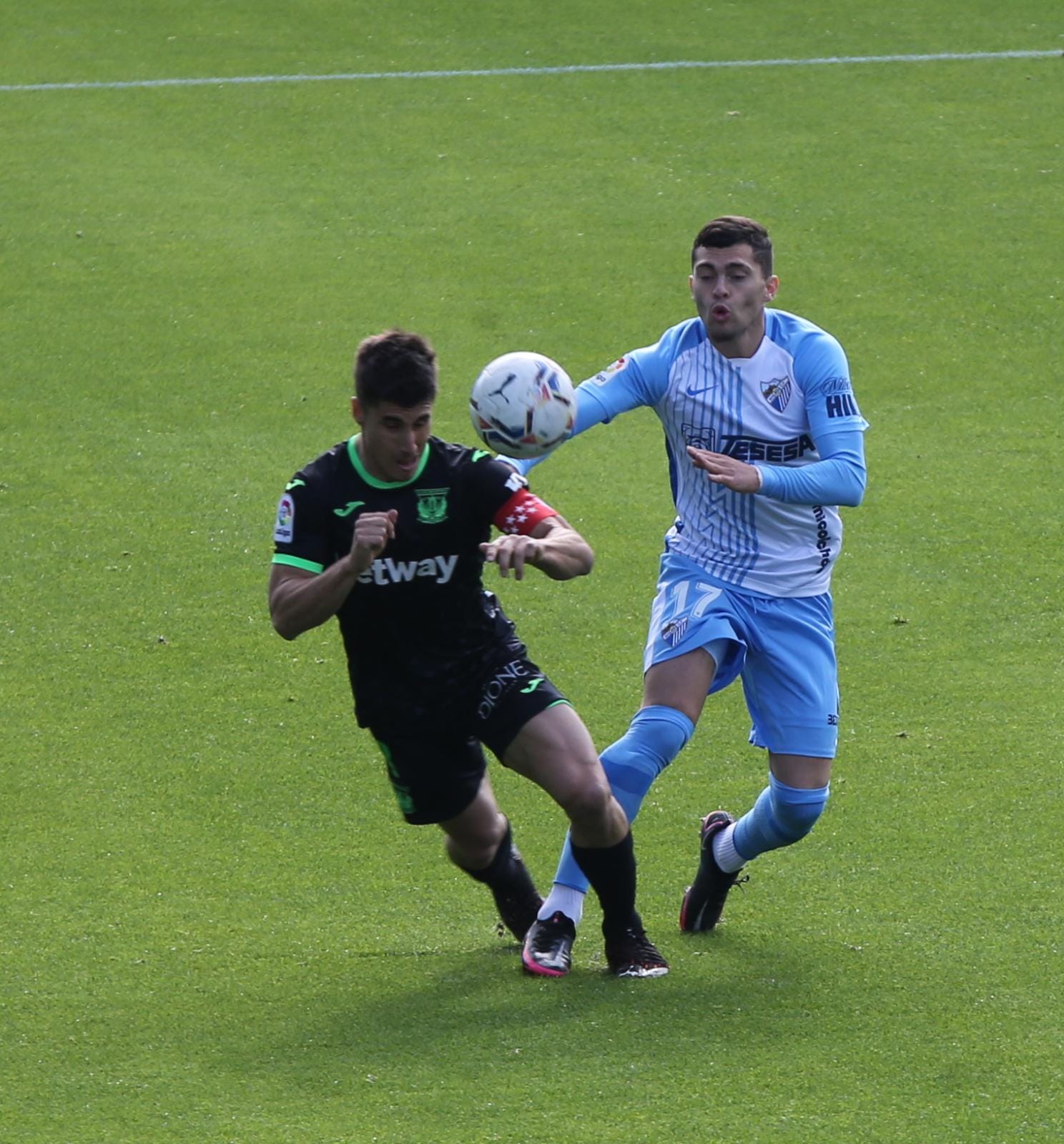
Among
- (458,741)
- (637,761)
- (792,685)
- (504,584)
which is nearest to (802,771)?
(792,685)

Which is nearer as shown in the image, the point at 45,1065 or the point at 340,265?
the point at 45,1065

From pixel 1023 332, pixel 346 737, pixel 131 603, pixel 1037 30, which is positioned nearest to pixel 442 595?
pixel 346 737

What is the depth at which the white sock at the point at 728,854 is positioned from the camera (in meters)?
5.83

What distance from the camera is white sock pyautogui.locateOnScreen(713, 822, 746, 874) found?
583 centimetres

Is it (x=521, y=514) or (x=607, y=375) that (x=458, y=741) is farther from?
(x=607, y=375)

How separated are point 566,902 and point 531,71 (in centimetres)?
1186

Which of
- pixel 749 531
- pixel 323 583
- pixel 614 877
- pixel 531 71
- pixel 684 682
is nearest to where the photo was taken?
pixel 323 583

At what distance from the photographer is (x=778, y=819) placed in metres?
5.77

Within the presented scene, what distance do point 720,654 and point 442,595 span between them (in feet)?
3.28

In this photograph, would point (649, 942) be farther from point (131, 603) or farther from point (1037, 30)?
Answer: point (1037, 30)

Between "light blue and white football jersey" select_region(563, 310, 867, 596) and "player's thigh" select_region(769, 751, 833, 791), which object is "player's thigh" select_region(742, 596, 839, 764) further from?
"light blue and white football jersey" select_region(563, 310, 867, 596)

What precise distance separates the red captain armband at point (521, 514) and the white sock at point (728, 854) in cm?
137

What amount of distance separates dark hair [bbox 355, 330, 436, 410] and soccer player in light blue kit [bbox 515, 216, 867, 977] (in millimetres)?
789

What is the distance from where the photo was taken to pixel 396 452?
5.00 metres
